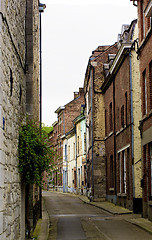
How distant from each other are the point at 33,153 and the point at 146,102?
28.0ft

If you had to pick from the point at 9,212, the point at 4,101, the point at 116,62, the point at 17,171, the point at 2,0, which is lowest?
the point at 9,212

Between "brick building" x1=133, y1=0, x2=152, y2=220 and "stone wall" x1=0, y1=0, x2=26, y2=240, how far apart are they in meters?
7.62

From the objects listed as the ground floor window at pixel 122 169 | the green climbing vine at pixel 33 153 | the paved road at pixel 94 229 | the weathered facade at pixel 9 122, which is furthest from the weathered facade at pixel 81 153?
the weathered facade at pixel 9 122

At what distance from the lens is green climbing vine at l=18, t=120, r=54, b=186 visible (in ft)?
32.6

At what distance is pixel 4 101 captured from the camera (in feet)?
24.0

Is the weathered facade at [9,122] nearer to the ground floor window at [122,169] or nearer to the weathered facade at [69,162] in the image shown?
the ground floor window at [122,169]

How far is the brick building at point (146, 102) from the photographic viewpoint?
1666 centimetres

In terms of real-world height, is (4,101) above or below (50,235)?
above

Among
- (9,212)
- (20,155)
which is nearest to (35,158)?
(20,155)

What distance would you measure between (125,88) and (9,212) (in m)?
15.3

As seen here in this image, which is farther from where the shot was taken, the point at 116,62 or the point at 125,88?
the point at 116,62

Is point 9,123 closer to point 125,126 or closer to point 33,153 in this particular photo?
point 33,153

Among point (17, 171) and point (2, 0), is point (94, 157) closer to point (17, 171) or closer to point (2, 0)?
point (17, 171)

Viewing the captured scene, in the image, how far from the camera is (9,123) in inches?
319
